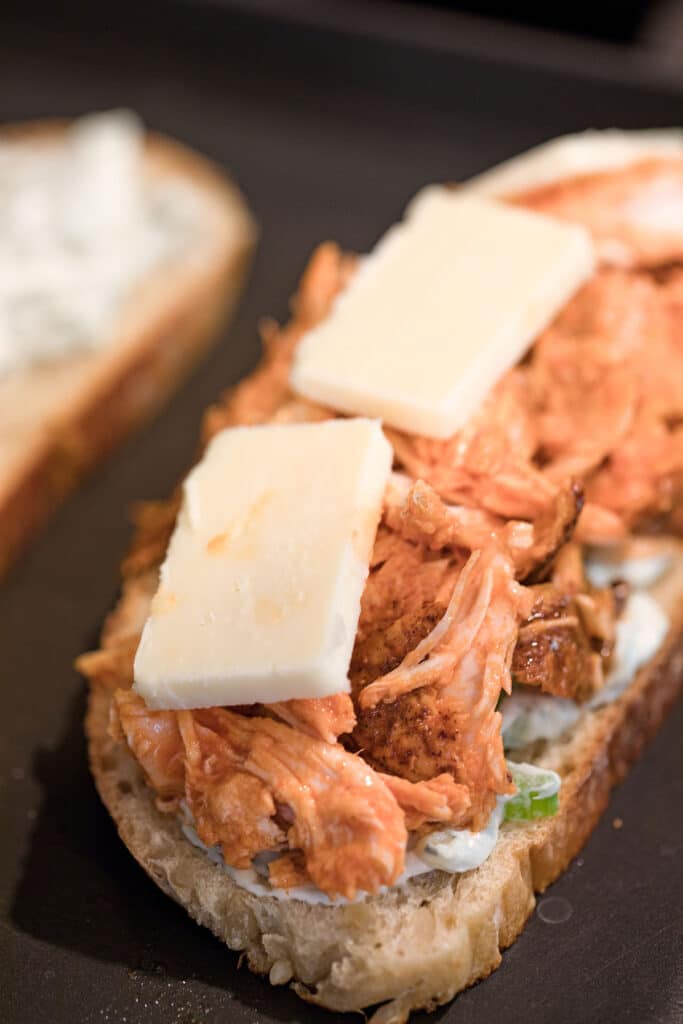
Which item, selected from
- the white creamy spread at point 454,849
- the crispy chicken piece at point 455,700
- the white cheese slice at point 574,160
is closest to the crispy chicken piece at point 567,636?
the crispy chicken piece at point 455,700

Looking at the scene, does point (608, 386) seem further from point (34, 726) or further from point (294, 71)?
point (294, 71)

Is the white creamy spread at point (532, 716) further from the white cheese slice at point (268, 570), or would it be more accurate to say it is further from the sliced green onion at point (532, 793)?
the white cheese slice at point (268, 570)

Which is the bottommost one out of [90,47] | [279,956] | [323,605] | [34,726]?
[34,726]

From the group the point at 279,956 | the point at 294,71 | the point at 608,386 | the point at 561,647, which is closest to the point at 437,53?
the point at 294,71

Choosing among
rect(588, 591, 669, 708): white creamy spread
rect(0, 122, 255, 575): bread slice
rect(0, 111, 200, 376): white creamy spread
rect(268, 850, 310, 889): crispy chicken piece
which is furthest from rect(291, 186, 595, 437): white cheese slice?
rect(0, 111, 200, 376): white creamy spread

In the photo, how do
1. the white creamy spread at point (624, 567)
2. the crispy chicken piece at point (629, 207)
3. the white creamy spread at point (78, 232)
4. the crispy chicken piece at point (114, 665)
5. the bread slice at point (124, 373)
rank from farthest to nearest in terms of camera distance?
the white creamy spread at point (78, 232), the bread slice at point (124, 373), the crispy chicken piece at point (629, 207), the white creamy spread at point (624, 567), the crispy chicken piece at point (114, 665)

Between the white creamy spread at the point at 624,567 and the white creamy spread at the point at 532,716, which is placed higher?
the white creamy spread at the point at 624,567

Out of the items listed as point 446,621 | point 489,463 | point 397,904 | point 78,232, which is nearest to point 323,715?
point 446,621
